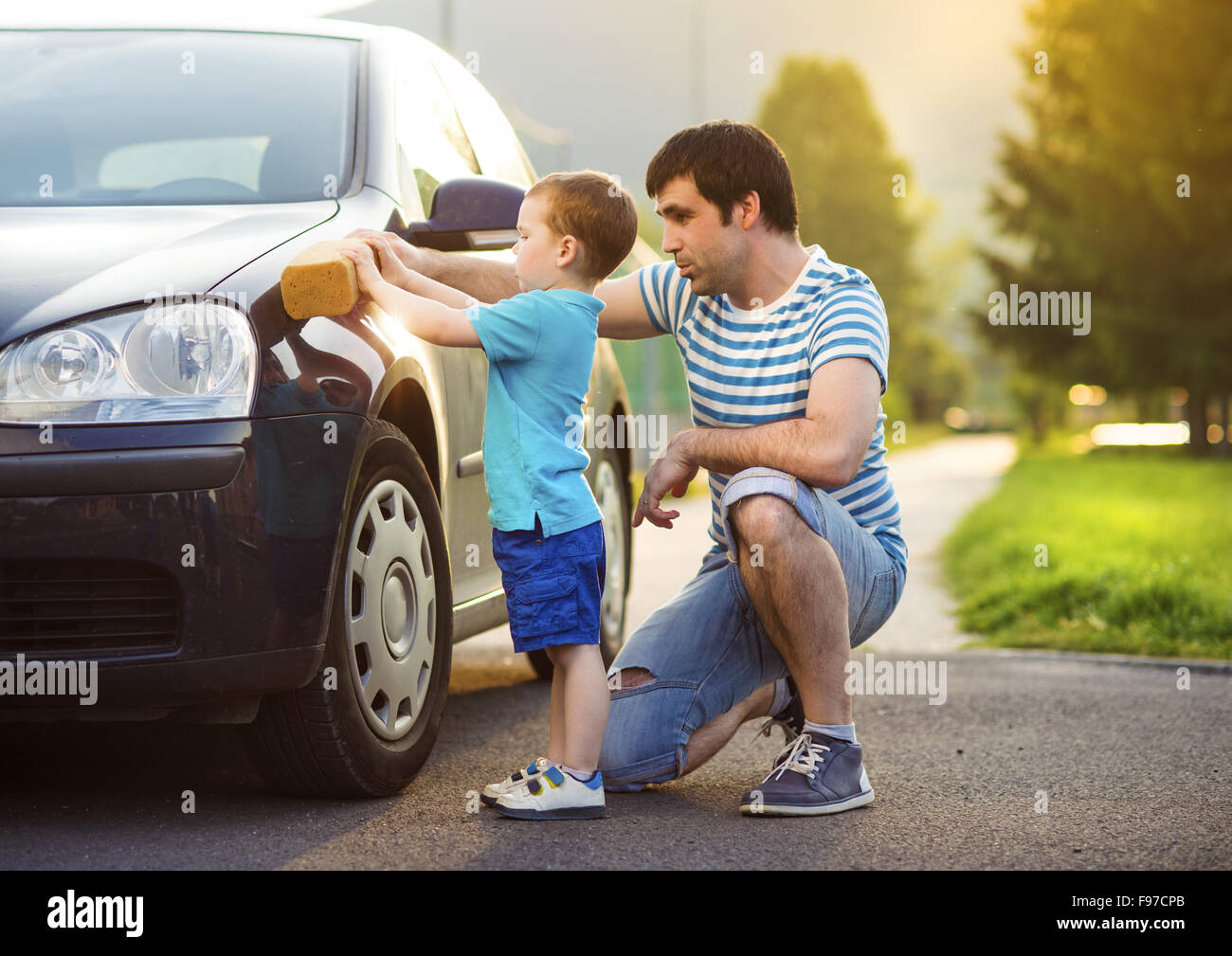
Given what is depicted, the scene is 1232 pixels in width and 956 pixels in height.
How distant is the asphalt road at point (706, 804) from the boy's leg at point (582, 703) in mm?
144

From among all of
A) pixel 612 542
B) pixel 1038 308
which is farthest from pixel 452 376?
pixel 1038 308

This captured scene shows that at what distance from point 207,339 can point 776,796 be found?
1.53m

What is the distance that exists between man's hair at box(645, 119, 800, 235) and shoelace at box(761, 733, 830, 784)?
1.16 m

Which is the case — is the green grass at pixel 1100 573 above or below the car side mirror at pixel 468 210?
below

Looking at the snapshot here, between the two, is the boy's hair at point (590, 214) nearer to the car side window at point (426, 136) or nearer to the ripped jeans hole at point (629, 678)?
the car side window at point (426, 136)

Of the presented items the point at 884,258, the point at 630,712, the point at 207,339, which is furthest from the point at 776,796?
the point at 884,258

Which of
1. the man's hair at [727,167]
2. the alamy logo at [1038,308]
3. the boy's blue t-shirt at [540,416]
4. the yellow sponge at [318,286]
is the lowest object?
the alamy logo at [1038,308]

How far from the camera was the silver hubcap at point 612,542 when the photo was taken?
5.30 metres

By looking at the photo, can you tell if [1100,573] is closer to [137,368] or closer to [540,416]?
[540,416]

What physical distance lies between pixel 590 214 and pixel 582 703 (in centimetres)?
102

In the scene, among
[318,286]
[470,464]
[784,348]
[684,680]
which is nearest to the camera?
[318,286]

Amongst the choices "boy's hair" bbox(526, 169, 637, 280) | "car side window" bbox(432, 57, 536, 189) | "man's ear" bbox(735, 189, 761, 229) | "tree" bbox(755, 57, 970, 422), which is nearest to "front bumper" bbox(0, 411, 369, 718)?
"boy's hair" bbox(526, 169, 637, 280)

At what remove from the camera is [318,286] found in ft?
10.3

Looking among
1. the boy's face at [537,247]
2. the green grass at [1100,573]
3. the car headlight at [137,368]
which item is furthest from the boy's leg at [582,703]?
the green grass at [1100,573]
